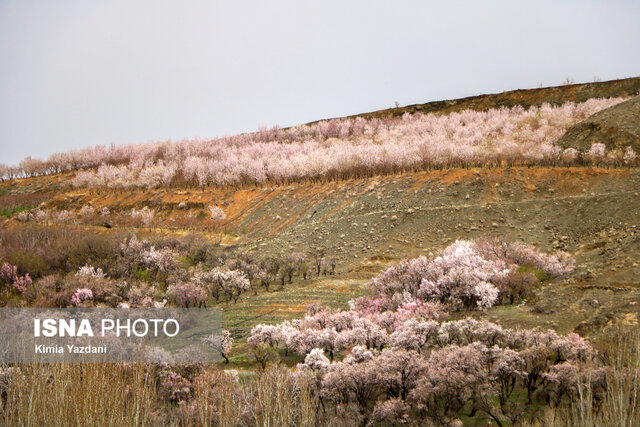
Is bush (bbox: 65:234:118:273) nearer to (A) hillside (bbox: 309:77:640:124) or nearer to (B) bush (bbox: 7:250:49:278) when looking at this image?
(B) bush (bbox: 7:250:49:278)

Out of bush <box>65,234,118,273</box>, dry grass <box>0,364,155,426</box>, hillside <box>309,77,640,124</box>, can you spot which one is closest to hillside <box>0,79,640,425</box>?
bush <box>65,234,118,273</box>

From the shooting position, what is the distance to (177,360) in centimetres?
1112

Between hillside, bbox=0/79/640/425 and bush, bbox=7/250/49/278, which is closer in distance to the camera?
hillside, bbox=0/79/640/425

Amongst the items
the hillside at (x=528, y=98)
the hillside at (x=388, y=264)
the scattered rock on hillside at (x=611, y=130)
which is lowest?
the hillside at (x=388, y=264)

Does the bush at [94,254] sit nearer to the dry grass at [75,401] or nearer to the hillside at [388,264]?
the hillside at [388,264]

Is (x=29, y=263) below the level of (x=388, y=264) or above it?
above

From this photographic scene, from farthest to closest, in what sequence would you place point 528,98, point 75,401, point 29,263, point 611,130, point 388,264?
1. point 528,98
2. point 611,130
3. point 29,263
4. point 388,264
5. point 75,401

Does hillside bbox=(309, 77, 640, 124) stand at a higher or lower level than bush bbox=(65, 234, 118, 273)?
higher

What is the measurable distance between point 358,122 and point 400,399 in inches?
2460

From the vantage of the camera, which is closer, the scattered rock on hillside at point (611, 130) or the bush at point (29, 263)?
the bush at point (29, 263)

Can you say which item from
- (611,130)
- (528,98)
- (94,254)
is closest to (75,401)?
(94,254)

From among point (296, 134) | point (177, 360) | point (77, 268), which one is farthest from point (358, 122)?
point (177, 360)

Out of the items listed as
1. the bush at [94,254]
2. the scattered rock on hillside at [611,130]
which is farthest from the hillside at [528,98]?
the bush at [94,254]

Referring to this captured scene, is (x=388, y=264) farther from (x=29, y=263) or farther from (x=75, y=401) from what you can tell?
(x=75, y=401)
